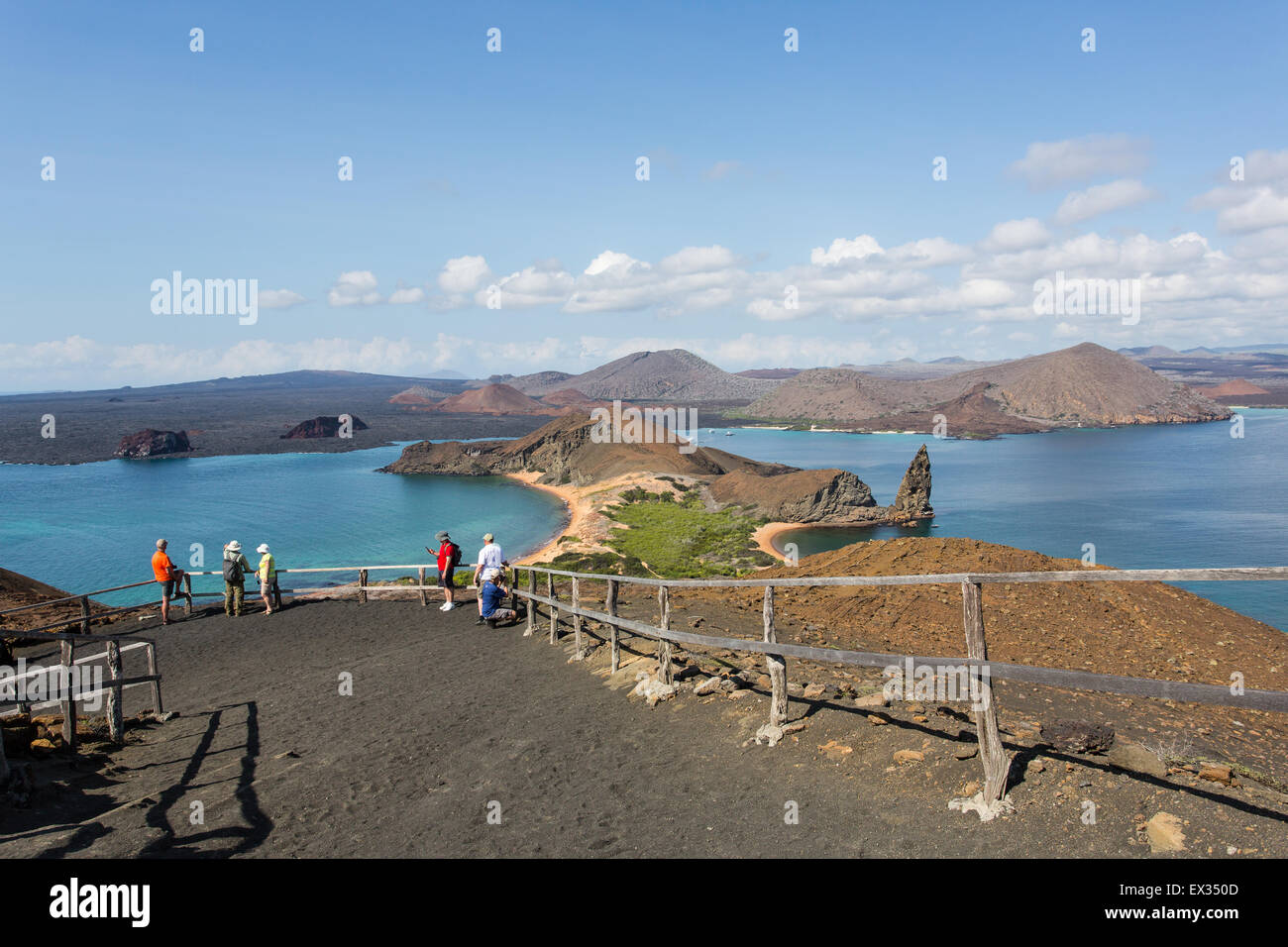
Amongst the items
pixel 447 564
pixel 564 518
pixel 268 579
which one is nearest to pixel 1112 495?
pixel 564 518

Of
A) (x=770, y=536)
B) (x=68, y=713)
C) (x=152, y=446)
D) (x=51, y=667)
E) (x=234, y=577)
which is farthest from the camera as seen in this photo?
(x=152, y=446)

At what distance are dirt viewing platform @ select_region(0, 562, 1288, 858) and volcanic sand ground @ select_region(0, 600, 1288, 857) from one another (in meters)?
0.02

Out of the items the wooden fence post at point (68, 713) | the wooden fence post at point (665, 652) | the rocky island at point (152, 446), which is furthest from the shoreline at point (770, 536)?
the rocky island at point (152, 446)

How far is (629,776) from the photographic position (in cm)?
725

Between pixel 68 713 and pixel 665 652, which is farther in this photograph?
pixel 665 652

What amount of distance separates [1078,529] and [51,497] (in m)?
102

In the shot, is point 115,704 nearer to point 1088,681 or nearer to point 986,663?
point 986,663

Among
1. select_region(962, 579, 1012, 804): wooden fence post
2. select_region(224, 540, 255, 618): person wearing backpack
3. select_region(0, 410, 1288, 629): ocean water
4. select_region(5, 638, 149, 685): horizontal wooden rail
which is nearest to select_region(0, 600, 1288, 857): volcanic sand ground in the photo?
select_region(962, 579, 1012, 804): wooden fence post

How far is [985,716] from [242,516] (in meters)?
71.9

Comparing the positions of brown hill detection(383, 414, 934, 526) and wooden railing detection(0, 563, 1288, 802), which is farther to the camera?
brown hill detection(383, 414, 934, 526)

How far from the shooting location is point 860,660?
638 cm

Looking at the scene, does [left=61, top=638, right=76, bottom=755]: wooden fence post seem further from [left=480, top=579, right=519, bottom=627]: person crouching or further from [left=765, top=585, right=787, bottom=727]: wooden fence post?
[left=765, top=585, right=787, bottom=727]: wooden fence post

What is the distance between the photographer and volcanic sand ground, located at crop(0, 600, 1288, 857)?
16.9 feet
